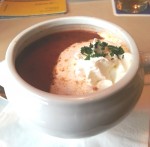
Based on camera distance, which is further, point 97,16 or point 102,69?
point 97,16

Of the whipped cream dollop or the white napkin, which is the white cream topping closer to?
the whipped cream dollop

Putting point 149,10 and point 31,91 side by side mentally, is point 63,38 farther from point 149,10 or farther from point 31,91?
point 149,10

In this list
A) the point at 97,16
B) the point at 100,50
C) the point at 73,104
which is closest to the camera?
the point at 73,104

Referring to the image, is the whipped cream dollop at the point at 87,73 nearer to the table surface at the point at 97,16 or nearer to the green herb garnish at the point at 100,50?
the green herb garnish at the point at 100,50

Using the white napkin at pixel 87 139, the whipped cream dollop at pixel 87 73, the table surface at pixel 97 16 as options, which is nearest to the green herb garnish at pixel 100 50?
the whipped cream dollop at pixel 87 73

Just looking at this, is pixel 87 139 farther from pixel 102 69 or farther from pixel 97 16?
pixel 97 16

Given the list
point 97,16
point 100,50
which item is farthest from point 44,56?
point 97,16

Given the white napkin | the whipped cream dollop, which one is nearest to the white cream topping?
the whipped cream dollop
